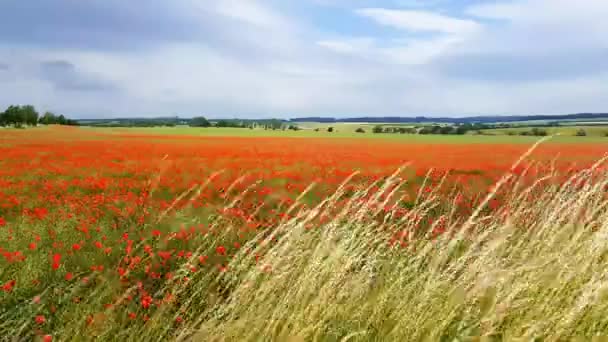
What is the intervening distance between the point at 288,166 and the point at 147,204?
6733 millimetres

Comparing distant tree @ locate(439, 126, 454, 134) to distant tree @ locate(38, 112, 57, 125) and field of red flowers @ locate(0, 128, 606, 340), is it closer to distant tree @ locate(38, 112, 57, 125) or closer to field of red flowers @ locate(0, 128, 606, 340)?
field of red flowers @ locate(0, 128, 606, 340)

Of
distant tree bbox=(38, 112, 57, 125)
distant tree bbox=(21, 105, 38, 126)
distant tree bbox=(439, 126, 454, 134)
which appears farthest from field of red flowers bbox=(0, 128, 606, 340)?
distant tree bbox=(38, 112, 57, 125)

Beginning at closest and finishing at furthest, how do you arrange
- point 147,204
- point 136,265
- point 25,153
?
point 136,265, point 147,204, point 25,153

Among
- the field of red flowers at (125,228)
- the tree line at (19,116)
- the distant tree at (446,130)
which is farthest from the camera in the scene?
the tree line at (19,116)

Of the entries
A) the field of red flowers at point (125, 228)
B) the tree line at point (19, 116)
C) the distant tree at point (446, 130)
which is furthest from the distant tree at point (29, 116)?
the field of red flowers at point (125, 228)

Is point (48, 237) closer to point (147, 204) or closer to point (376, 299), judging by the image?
point (147, 204)

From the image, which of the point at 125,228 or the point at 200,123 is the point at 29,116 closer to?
the point at 200,123

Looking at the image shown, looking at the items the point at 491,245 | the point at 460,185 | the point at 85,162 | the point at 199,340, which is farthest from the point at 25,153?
the point at 491,245

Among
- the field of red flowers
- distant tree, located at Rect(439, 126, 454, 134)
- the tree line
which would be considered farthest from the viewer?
the tree line

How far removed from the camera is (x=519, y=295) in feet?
9.19

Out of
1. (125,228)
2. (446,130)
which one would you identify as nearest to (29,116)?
(446,130)

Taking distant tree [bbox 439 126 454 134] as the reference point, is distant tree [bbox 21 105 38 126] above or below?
above

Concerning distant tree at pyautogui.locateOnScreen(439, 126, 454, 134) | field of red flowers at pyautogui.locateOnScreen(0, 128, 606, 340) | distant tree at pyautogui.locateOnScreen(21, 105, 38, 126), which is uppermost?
distant tree at pyautogui.locateOnScreen(21, 105, 38, 126)

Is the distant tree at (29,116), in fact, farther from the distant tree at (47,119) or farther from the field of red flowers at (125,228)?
the field of red flowers at (125,228)
